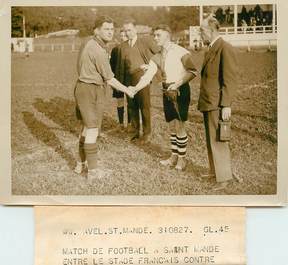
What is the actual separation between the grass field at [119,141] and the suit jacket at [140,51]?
0.05 m

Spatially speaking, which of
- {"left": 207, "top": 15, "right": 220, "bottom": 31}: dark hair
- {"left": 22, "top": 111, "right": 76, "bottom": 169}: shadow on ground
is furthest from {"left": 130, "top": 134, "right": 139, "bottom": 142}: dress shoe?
{"left": 207, "top": 15, "right": 220, "bottom": 31}: dark hair

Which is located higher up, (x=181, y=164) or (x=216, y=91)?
(x=216, y=91)

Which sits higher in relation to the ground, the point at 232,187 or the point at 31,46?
the point at 31,46

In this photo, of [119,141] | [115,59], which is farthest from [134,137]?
[115,59]

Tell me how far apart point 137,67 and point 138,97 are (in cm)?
5

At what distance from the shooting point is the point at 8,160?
0.58 m

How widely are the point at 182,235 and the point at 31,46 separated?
1.28 ft

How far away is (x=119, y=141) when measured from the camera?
1.91 feet

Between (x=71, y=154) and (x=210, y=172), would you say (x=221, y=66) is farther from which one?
(x=71, y=154)

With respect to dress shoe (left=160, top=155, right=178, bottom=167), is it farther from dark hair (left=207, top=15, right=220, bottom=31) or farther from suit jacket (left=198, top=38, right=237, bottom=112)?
dark hair (left=207, top=15, right=220, bottom=31)

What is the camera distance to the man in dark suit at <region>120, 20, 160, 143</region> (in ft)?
1.89

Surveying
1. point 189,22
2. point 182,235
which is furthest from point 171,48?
point 182,235

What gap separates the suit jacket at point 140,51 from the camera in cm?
58

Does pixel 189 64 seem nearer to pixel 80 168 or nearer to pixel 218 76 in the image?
pixel 218 76
